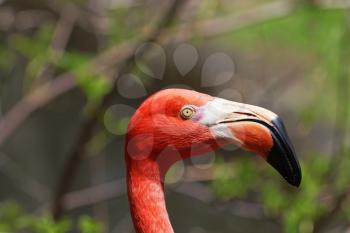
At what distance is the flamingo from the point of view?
5.47 feet

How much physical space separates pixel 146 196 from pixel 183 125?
17 centimetres

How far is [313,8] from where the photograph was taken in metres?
3.39

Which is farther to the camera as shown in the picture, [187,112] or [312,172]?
[312,172]

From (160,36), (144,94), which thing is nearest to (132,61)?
(160,36)

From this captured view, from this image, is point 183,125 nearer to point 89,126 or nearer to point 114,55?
point 89,126

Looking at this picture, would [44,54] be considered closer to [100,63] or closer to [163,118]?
[100,63]

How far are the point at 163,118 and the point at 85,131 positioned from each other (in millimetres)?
1445

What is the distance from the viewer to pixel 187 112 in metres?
1.68

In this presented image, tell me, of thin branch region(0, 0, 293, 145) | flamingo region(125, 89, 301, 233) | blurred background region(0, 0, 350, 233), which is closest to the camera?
flamingo region(125, 89, 301, 233)

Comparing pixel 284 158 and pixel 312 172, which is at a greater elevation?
pixel 284 158

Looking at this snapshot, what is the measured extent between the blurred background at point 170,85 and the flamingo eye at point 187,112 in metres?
0.53

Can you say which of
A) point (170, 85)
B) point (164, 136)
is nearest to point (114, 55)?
point (164, 136)

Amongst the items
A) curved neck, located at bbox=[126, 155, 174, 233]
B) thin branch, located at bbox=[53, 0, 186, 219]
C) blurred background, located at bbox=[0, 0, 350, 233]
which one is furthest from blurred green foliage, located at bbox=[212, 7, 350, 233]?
curved neck, located at bbox=[126, 155, 174, 233]

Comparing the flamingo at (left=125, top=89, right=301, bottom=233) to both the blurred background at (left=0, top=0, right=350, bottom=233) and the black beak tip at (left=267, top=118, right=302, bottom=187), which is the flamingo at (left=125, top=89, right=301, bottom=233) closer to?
the black beak tip at (left=267, top=118, right=302, bottom=187)
